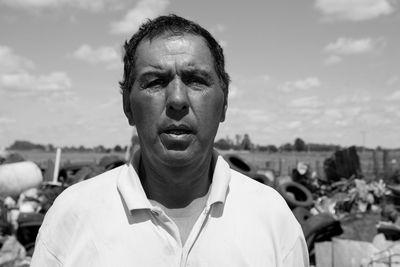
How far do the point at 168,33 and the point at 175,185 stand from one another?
69 cm

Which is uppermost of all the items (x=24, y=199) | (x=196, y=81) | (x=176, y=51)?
(x=176, y=51)

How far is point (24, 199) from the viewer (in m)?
9.40

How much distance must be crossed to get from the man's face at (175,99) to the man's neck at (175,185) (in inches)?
2.9

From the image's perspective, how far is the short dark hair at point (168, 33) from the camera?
1904mm

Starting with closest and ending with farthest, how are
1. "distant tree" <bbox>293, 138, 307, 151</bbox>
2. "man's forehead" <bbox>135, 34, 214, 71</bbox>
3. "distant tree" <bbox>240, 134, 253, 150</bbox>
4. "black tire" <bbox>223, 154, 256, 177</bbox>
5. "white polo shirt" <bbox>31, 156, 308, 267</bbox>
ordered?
1. "white polo shirt" <bbox>31, 156, 308, 267</bbox>
2. "man's forehead" <bbox>135, 34, 214, 71</bbox>
3. "black tire" <bbox>223, 154, 256, 177</bbox>
4. "distant tree" <bbox>240, 134, 253, 150</bbox>
5. "distant tree" <bbox>293, 138, 307, 151</bbox>

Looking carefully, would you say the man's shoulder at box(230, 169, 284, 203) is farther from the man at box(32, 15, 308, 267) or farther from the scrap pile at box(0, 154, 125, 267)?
the scrap pile at box(0, 154, 125, 267)

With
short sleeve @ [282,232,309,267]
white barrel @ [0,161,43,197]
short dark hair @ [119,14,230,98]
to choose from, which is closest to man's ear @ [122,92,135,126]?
short dark hair @ [119,14,230,98]

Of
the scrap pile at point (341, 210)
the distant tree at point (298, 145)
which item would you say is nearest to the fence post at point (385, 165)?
the scrap pile at point (341, 210)

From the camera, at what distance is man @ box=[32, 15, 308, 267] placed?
1.75m

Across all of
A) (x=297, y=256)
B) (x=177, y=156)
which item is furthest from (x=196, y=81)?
(x=297, y=256)

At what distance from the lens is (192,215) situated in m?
1.92

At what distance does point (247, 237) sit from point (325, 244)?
5087 millimetres

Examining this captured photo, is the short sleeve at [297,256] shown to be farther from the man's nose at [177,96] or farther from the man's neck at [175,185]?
the man's nose at [177,96]

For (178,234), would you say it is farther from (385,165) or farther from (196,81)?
(385,165)
